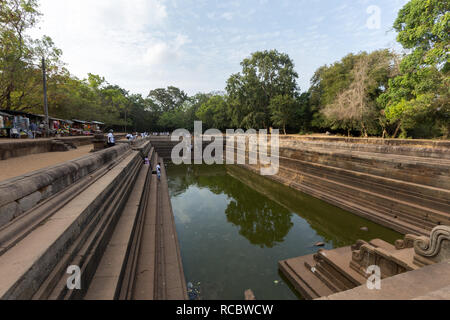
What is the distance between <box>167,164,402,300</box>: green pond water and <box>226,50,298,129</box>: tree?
62.6 feet

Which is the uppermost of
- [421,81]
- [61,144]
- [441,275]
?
[421,81]

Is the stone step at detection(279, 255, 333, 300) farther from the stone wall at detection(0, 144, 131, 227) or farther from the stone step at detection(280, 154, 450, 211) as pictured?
the stone wall at detection(0, 144, 131, 227)

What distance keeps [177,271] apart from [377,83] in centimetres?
2059

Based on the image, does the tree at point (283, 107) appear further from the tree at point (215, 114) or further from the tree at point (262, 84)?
the tree at point (215, 114)

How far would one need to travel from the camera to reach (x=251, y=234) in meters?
6.79

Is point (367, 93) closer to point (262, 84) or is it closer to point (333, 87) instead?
point (333, 87)

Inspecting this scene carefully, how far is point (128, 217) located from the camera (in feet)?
14.4

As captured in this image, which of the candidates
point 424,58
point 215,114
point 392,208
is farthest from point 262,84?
point 392,208

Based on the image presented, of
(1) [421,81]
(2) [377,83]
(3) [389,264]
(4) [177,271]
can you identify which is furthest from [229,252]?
(2) [377,83]

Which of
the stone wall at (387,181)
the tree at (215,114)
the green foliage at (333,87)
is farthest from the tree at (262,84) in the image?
the stone wall at (387,181)

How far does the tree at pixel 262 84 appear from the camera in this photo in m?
27.7

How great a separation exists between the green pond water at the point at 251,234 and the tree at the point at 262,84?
62.6ft
